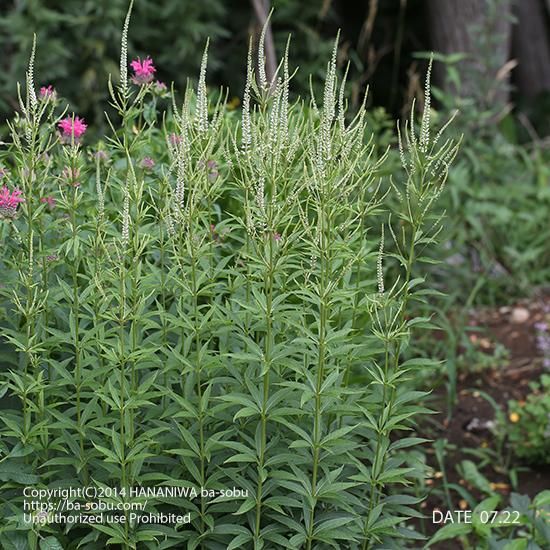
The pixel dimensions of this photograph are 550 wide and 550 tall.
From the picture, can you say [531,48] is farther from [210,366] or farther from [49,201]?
[210,366]

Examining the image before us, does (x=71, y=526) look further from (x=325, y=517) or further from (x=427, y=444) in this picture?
(x=427, y=444)

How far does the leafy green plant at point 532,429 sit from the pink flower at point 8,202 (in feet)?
8.00

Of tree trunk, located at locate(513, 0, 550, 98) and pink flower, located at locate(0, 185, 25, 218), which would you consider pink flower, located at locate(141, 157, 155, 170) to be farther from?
tree trunk, located at locate(513, 0, 550, 98)

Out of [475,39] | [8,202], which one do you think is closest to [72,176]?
[8,202]

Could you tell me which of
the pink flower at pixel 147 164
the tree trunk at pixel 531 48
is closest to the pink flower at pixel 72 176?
the pink flower at pixel 147 164

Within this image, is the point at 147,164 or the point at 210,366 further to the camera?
the point at 147,164

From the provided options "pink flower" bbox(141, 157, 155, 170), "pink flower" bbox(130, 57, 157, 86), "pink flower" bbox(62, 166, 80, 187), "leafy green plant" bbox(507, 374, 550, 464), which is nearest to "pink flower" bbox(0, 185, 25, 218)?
"pink flower" bbox(62, 166, 80, 187)

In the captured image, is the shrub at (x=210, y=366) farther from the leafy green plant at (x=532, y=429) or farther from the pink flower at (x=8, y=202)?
the leafy green plant at (x=532, y=429)

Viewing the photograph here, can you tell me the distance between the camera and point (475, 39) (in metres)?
6.64

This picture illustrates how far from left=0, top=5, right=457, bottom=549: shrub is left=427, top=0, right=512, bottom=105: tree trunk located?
3.80m

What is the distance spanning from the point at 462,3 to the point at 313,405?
5196 millimetres

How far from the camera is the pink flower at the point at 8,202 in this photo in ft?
9.31

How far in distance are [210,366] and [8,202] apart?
28.5 inches

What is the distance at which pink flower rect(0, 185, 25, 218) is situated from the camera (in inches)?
112
